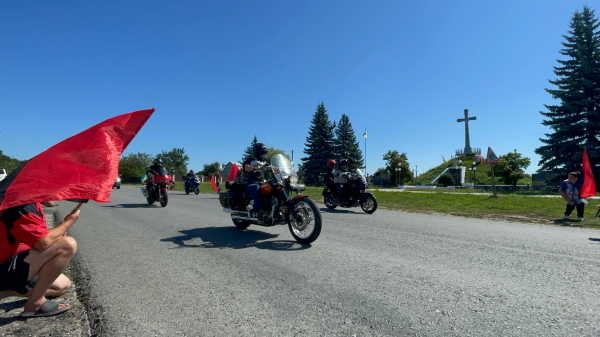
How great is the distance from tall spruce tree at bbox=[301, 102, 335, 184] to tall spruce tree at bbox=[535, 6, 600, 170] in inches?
1159

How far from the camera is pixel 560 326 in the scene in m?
2.43

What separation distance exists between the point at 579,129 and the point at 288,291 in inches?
1431

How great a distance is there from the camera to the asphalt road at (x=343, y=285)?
2510 mm

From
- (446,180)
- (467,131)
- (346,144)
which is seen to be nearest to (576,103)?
(446,180)

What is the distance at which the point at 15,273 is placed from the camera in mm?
2518

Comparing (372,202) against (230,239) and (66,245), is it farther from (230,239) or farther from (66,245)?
(66,245)

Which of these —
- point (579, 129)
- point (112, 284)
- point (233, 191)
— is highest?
point (579, 129)

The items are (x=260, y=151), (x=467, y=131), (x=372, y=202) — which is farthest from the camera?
(x=467, y=131)

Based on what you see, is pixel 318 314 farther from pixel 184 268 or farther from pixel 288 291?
pixel 184 268

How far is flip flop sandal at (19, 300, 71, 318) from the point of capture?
2.65 metres

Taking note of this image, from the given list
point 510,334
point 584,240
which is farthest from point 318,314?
point 584,240

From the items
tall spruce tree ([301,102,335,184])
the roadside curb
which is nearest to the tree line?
tall spruce tree ([301,102,335,184])

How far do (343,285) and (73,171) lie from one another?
2.60 meters

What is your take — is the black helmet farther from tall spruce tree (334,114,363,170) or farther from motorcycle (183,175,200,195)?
tall spruce tree (334,114,363,170)
